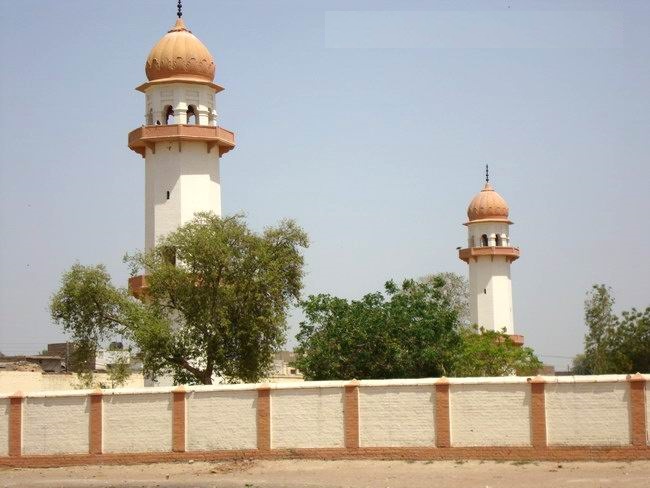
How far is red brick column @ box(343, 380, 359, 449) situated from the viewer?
33.4 meters

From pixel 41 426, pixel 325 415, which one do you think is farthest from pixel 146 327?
pixel 325 415

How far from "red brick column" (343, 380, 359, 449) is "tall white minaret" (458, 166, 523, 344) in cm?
4716

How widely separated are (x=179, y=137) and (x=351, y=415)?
2374 cm

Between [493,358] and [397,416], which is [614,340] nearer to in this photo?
[493,358]

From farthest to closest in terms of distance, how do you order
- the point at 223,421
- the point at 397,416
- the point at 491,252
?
1. the point at 491,252
2. the point at 223,421
3. the point at 397,416

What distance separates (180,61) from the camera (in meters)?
55.4

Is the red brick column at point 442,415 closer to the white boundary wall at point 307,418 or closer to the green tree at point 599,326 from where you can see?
the white boundary wall at point 307,418

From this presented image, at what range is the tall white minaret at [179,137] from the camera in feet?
179

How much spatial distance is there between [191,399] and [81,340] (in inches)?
576

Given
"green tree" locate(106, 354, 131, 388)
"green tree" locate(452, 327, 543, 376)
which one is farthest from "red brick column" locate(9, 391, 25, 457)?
"green tree" locate(452, 327, 543, 376)

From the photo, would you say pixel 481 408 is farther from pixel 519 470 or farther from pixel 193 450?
pixel 193 450

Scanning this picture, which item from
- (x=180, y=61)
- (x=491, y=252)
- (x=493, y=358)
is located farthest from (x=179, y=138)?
(x=491, y=252)

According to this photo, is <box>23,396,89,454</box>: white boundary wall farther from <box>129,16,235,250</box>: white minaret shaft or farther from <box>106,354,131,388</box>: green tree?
<box>129,16,235,250</box>: white minaret shaft

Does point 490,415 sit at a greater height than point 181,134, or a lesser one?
lesser
